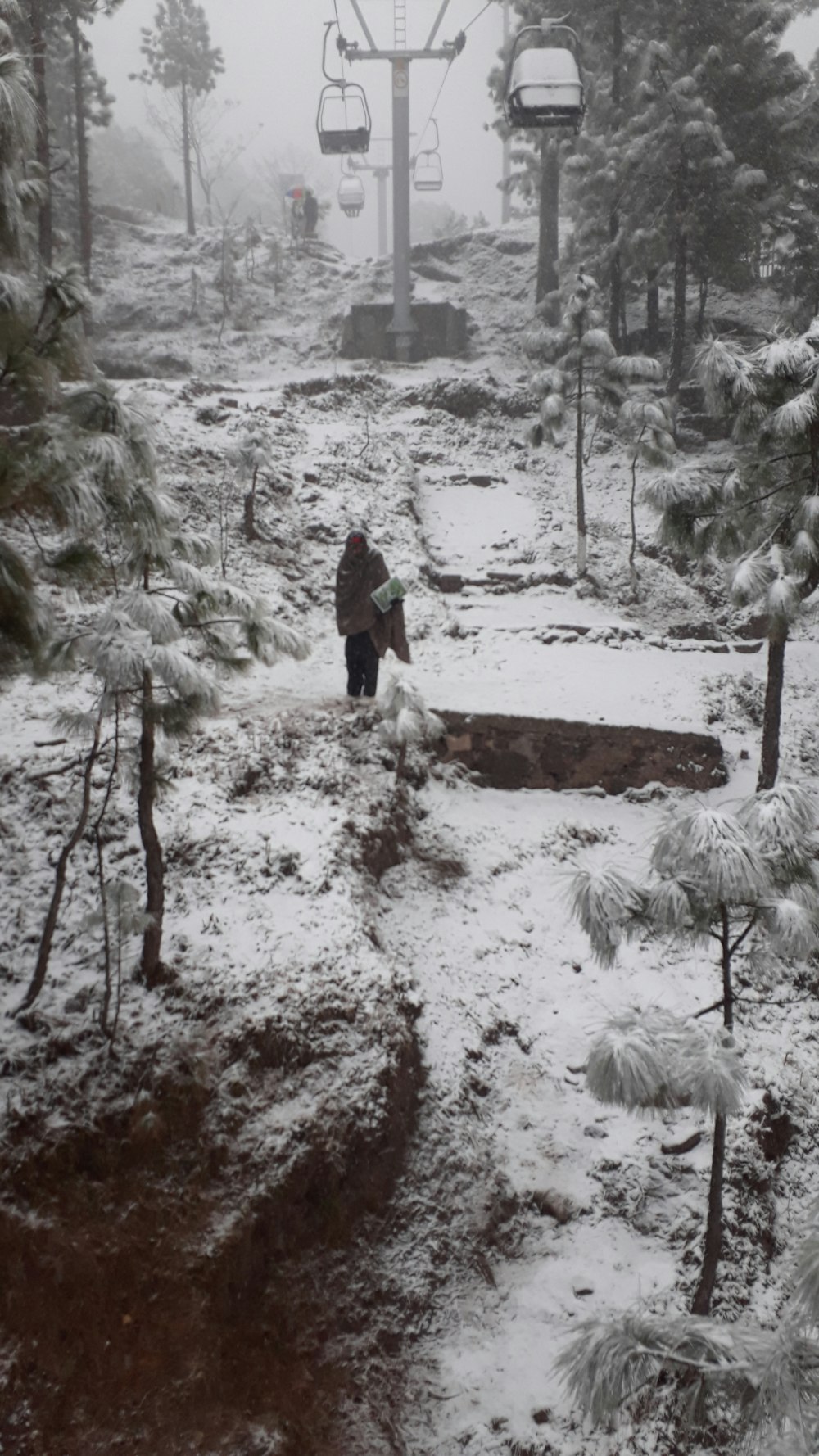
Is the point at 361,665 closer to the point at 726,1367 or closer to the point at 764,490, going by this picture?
the point at 764,490

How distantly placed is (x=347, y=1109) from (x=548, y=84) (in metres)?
11.3

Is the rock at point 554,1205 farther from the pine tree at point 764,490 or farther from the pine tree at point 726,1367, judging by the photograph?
the pine tree at point 764,490

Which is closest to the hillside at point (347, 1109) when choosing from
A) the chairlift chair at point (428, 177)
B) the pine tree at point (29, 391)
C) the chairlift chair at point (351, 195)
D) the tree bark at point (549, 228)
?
the pine tree at point (29, 391)

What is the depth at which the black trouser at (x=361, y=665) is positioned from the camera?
921 centimetres

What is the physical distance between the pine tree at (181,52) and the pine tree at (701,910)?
36412 millimetres

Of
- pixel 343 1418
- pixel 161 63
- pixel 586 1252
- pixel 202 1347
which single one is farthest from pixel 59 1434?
pixel 161 63

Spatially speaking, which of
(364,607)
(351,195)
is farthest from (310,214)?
(364,607)

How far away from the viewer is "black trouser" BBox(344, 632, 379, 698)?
9211 mm

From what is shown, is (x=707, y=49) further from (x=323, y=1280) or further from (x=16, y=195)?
(x=323, y=1280)

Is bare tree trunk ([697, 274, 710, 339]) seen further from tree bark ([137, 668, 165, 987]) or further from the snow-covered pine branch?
the snow-covered pine branch

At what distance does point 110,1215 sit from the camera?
4.95 metres

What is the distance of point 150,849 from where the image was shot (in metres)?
5.64

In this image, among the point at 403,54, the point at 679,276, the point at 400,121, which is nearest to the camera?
the point at 679,276

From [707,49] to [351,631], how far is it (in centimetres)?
1679
